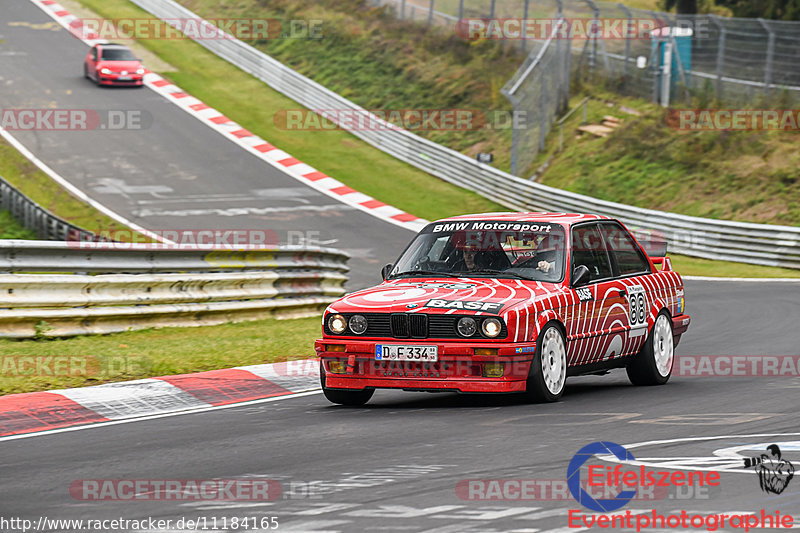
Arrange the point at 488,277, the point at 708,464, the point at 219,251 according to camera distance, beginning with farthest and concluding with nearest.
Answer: the point at 219,251, the point at 488,277, the point at 708,464

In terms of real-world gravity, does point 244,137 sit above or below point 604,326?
below

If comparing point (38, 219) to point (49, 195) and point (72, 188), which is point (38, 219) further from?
point (72, 188)

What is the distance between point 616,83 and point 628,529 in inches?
1197

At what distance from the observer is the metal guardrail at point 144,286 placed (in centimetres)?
1175

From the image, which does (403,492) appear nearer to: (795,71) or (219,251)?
(219,251)

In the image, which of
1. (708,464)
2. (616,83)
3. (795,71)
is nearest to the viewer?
(708,464)

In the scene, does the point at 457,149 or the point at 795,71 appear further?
the point at 457,149

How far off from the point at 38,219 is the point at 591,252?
483 inches

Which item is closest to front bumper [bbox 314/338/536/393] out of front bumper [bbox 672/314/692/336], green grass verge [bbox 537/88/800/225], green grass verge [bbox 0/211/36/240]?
front bumper [bbox 672/314/692/336]

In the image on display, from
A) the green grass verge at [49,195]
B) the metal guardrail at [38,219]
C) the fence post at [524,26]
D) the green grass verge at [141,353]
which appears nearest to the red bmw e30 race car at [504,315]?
the green grass verge at [141,353]

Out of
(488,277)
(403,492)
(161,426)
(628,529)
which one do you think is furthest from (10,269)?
(628,529)

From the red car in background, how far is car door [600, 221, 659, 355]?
28668mm

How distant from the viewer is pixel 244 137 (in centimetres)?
3453

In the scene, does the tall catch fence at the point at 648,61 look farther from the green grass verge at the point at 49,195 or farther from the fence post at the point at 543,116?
the green grass verge at the point at 49,195
